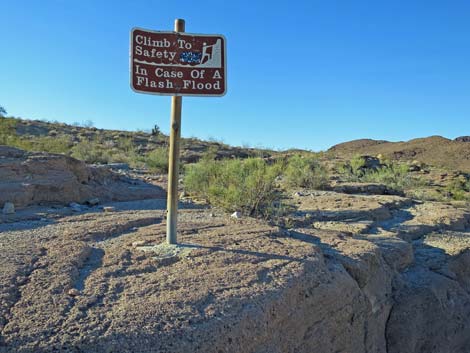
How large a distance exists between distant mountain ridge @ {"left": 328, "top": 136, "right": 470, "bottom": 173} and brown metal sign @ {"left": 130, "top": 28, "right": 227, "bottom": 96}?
4566 centimetres

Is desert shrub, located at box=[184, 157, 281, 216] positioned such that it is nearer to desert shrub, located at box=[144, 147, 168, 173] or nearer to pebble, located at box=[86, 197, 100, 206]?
pebble, located at box=[86, 197, 100, 206]

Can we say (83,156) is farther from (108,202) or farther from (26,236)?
(26,236)

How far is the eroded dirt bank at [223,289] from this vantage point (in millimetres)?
2861

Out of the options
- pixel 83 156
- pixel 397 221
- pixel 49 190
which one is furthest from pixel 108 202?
pixel 83 156

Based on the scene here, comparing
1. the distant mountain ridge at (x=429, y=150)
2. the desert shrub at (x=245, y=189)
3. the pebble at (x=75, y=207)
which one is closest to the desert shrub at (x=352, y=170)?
the desert shrub at (x=245, y=189)

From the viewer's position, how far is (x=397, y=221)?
819 centimetres

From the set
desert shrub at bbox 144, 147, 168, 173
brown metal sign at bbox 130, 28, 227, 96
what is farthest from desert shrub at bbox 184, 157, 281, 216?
desert shrub at bbox 144, 147, 168, 173

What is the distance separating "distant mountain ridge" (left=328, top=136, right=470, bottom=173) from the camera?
51188mm

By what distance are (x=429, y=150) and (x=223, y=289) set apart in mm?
56945

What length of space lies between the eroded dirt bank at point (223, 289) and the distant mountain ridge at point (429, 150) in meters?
44.4

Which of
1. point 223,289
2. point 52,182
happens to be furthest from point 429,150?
point 223,289

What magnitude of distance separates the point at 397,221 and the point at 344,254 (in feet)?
12.3

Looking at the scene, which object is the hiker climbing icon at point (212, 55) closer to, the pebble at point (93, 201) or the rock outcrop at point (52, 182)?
the rock outcrop at point (52, 182)

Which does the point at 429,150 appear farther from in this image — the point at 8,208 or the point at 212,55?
the point at 212,55
